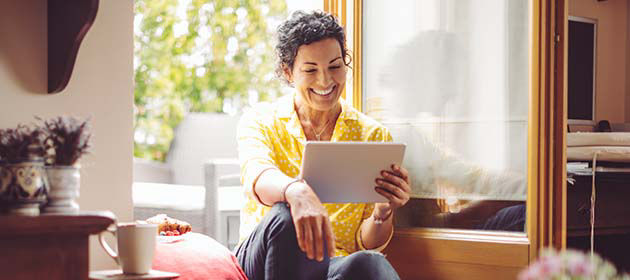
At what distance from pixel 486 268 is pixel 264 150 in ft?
2.28

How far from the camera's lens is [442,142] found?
2.24 m

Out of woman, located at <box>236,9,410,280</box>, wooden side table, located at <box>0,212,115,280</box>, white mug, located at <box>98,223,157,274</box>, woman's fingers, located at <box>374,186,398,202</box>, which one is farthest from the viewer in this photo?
woman's fingers, located at <box>374,186,398,202</box>

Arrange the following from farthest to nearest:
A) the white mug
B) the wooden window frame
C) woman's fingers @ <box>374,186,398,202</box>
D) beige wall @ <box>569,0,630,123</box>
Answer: beige wall @ <box>569,0,630,123</box>, the wooden window frame, woman's fingers @ <box>374,186,398,202</box>, the white mug

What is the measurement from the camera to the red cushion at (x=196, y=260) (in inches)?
65.5

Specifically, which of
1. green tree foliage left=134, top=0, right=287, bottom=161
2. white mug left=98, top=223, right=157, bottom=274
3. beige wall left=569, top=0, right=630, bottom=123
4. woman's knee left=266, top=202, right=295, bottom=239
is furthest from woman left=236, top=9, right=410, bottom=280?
green tree foliage left=134, top=0, right=287, bottom=161

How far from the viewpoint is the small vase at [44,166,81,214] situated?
1.04 meters

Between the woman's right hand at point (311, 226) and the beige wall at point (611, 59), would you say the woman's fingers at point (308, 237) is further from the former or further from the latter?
the beige wall at point (611, 59)

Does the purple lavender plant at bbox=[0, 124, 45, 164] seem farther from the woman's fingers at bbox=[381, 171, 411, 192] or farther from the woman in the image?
the woman's fingers at bbox=[381, 171, 411, 192]

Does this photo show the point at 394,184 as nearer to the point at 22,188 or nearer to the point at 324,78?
the point at 324,78

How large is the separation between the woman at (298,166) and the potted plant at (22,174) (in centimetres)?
77

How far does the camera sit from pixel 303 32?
6.91 ft

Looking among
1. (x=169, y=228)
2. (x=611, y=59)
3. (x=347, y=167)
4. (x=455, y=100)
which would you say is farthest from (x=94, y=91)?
(x=611, y=59)

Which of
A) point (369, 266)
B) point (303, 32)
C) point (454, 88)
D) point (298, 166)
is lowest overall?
point (369, 266)

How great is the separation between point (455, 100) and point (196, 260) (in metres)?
0.92
